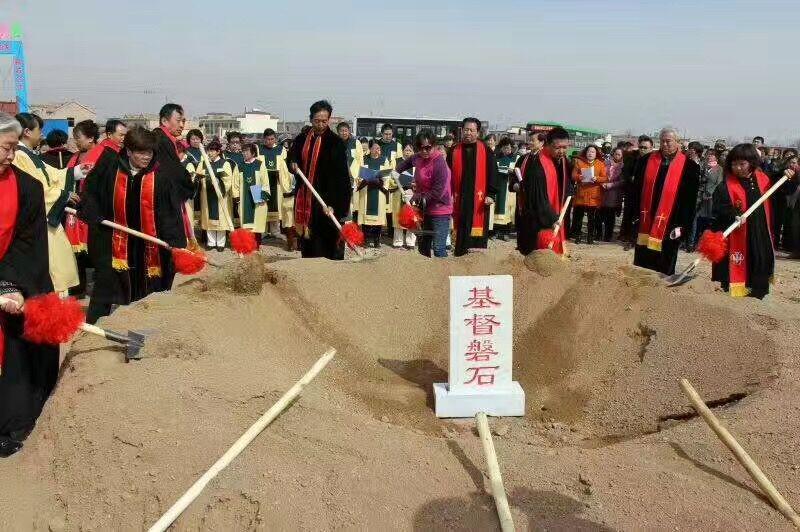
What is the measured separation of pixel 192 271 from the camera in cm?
542

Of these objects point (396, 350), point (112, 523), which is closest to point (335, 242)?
point (396, 350)

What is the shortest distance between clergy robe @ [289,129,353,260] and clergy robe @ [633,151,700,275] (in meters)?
3.05

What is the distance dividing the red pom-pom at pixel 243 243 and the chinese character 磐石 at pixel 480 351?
2493mm

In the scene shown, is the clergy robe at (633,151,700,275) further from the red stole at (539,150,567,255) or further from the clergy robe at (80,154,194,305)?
the clergy robe at (80,154,194,305)

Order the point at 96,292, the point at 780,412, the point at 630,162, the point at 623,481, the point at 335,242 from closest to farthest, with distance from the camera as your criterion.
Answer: the point at 623,481
the point at 780,412
the point at 96,292
the point at 335,242
the point at 630,162

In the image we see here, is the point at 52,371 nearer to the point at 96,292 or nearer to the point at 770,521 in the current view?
the point at 96,292

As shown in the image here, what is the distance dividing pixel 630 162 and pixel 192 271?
9029 millimetres

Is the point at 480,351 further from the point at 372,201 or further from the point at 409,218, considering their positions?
the point at 372,201

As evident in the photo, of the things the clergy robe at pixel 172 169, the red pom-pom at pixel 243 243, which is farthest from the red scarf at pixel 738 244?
the clergy robe at pixel 172 169

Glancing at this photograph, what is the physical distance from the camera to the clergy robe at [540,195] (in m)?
6.52

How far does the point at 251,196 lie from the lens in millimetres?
11312

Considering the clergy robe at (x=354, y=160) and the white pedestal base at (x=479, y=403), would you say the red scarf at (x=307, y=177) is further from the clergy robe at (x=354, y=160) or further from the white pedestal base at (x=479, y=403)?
the clergy robe at (x=354, y=160)

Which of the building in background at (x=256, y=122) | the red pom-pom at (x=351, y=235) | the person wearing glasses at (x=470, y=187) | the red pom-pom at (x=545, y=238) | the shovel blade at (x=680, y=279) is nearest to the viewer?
the shovel blade at (x=680, y=279)

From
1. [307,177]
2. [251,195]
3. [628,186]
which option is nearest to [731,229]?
[307,177]
